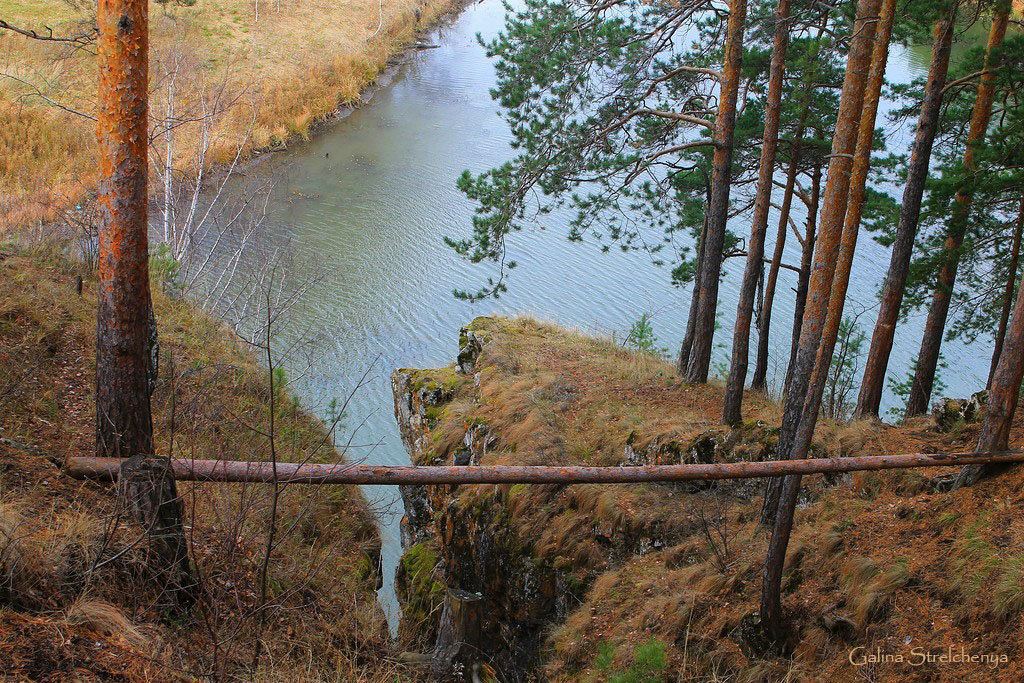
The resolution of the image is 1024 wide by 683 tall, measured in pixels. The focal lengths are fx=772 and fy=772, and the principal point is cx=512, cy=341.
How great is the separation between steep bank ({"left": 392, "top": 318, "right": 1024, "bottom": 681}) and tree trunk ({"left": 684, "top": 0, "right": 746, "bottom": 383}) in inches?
61.2

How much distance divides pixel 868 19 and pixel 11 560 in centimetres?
673

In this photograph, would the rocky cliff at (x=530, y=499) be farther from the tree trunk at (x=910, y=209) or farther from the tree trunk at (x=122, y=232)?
the tree trunk at (x=122, y=232)

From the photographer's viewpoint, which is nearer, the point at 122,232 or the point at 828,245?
the point at 122,232

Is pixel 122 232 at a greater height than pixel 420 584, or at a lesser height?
greater

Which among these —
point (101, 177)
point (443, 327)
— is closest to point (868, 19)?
point (101, 177)

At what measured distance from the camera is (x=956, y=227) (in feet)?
32.0

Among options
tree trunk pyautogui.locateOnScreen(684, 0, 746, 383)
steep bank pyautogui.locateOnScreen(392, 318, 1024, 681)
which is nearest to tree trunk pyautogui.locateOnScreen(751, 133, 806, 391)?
tree trunk pyautogui.locateOnScreen(684, 0, 746, 383)

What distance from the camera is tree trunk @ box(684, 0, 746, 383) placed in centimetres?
1000

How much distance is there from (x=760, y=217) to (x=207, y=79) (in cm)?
2509

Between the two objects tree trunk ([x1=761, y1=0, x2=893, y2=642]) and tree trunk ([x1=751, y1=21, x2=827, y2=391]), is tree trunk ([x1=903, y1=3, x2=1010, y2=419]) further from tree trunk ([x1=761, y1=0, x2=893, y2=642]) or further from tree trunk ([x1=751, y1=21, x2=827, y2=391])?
tree trunk ([x1=761, y1=0, x2=893, y2=642])

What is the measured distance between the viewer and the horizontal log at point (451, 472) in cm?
427

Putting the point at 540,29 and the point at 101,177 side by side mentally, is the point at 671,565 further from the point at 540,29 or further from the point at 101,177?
the point at 540,29

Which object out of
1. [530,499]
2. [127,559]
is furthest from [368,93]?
[127,559]

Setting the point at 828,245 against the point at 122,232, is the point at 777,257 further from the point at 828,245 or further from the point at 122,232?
the point at 122,232
